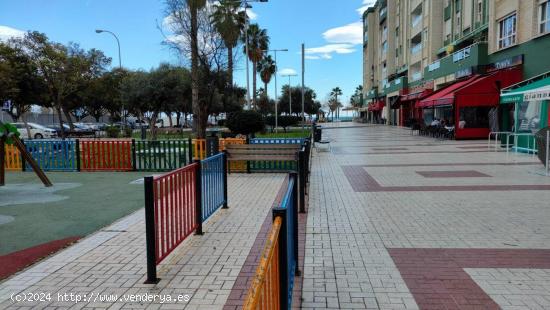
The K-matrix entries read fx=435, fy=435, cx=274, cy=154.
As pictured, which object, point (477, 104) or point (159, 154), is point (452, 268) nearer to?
point (159, 154)

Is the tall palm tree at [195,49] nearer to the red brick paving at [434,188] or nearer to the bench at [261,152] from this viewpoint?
the bench at [261,152]

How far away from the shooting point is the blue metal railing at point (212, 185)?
6307 mm

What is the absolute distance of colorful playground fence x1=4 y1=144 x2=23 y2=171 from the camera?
13477mm

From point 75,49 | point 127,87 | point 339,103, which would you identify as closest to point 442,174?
point 127,87

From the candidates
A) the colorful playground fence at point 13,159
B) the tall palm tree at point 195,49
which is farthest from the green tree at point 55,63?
the colorful playground fence at point 13,159

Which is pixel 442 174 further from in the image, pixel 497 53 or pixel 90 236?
pixel 497 53

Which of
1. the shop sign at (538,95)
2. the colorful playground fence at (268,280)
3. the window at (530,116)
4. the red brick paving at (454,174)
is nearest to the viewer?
the colorful playground fence at (268,280)

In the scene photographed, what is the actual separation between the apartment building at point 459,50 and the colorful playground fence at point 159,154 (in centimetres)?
1692

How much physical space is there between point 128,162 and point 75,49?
26.1 metres

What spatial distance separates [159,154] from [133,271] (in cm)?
868

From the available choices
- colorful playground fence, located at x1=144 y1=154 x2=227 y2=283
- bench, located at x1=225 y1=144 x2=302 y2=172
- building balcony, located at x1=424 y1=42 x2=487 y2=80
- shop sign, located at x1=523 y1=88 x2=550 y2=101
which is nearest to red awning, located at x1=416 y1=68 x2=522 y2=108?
building balcony, located at x1=424 y1=42 x2=487 y2=80

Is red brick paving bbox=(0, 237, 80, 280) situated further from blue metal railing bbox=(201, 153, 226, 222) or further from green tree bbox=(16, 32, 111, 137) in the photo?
green tree bbox=(16, 32, 111, 137)

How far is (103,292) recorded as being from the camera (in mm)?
4141

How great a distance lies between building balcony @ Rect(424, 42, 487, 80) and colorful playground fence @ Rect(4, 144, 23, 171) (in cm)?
2444
